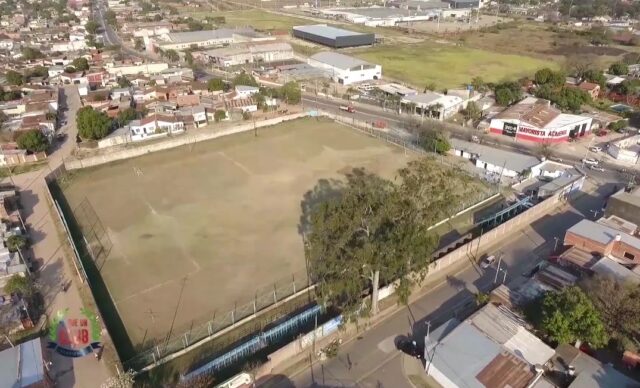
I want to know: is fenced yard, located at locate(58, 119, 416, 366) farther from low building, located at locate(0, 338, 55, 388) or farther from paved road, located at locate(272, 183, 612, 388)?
paved road, located at locate(272, 183, 612, 388)

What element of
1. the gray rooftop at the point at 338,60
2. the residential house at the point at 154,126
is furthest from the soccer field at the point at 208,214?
the gray rooftop at the point at 338,60

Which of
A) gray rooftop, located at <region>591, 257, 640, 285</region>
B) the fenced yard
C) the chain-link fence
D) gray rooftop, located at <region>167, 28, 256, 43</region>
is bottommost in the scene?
the chain-link fence

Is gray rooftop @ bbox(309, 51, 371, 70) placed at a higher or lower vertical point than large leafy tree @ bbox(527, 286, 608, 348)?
higher

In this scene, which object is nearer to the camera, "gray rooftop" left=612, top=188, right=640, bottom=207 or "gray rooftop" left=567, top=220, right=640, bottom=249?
"gray rooftop" left=567, top=220, right=640, bottom=249

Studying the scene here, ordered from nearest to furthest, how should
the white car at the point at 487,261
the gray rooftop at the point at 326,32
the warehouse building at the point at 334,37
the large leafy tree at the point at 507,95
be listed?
the white car at the point at 487,261
the large leafy tree at the point at 507,95
the warehouse building at the point at 334,37
the gray rooftop at the point at 326,32

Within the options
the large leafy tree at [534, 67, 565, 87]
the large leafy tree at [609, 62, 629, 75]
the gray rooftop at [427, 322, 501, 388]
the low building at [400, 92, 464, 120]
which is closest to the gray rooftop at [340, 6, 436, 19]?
the large leafy tree at [609, 62, 629, 75]

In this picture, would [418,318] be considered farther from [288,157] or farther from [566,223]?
[288,157]

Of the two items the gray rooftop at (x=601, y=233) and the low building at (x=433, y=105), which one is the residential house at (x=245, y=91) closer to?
the low building at (x=433, y=105)
